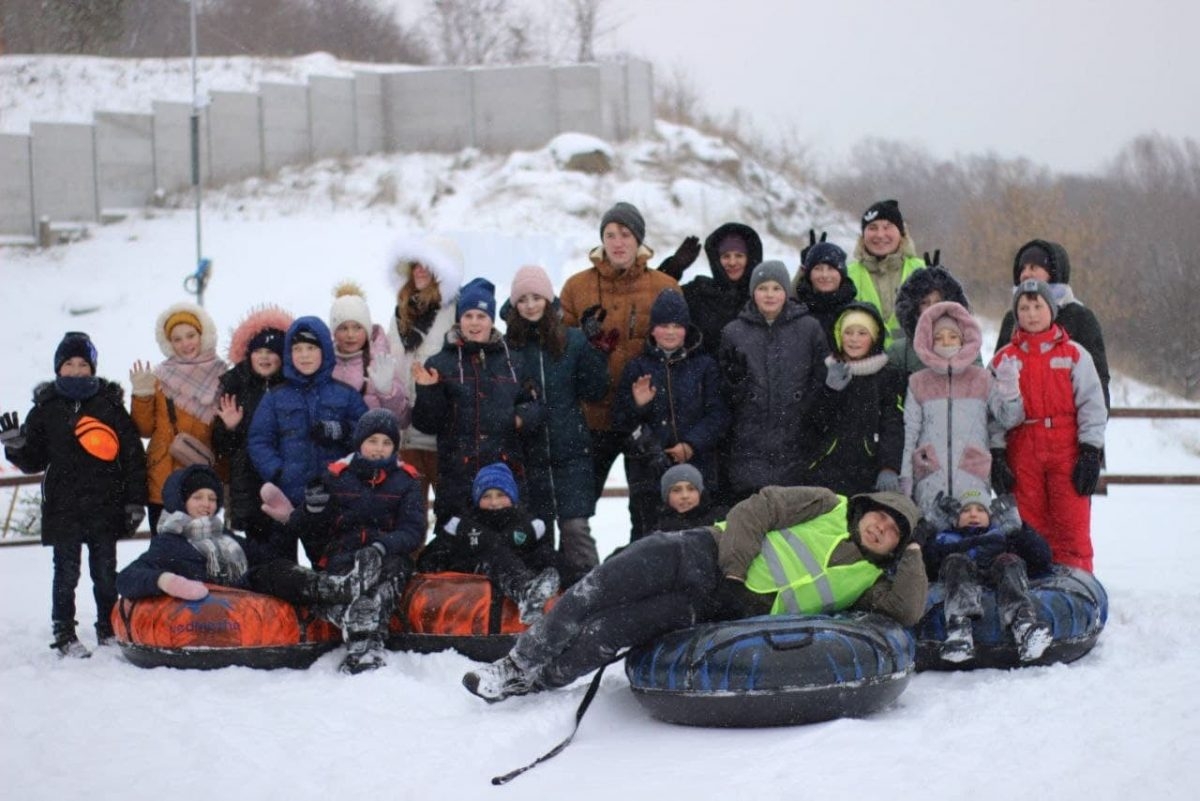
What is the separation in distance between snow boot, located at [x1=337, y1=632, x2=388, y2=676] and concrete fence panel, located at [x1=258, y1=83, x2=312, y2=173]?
1999cm

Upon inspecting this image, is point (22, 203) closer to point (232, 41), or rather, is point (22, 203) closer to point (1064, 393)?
point (232, 41)

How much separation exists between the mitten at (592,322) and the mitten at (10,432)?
2740 millimetres

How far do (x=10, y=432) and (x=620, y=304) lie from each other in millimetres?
3007

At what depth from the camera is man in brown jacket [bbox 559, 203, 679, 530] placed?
271 inches

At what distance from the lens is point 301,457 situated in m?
6.47

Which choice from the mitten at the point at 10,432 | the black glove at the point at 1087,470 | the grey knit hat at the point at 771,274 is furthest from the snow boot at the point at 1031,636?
the mitten at the point at 10,432

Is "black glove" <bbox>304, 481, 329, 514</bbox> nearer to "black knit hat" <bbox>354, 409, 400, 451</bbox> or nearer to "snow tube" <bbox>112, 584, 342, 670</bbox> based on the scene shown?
"black knit hat" <bbox>354, 409, 400, 451</bbox>

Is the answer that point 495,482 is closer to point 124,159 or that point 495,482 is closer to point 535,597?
point 535,597

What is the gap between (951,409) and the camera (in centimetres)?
631

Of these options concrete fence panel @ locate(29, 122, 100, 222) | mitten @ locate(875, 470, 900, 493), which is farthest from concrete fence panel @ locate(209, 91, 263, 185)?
mitten @ locate(875, 470, 900, 493)

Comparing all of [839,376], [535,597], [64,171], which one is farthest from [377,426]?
[64,171]

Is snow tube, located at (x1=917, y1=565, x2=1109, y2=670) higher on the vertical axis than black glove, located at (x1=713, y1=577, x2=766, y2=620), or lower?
lower

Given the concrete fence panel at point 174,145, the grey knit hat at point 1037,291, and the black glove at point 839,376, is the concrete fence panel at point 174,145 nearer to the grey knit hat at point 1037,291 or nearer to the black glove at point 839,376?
the black glove at point 839,376

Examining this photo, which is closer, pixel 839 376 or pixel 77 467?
Result: pixel 839 376
